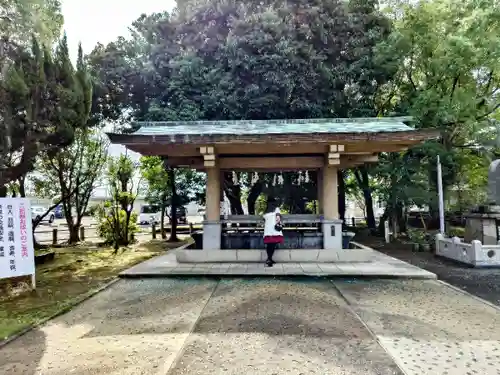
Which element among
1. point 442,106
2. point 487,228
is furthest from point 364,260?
point 442,106

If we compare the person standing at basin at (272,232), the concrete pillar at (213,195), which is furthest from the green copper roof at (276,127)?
the person standing at basin at (272,232)

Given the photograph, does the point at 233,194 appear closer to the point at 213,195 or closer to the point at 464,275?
the point at 213,195

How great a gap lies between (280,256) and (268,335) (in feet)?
17.5

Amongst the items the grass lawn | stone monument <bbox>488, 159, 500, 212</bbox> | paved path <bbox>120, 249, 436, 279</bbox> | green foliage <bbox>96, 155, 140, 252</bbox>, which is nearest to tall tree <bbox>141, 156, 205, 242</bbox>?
green foliage <bbox>96, 155, 140, 252</bbox>

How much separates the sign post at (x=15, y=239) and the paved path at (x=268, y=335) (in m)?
1.71

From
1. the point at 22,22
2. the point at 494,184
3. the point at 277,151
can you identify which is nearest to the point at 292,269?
the point at 277,151

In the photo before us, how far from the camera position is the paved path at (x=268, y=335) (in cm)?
369

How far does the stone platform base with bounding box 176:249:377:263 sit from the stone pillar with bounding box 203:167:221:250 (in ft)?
1.07

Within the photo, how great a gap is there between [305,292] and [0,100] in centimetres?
790

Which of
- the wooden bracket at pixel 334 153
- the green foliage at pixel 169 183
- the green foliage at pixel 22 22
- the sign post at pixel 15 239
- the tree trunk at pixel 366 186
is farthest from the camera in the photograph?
the green foliage at pixel 169 183

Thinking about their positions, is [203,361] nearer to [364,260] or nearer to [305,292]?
[305,292]

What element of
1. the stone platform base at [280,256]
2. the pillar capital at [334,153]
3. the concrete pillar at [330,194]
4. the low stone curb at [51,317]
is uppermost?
the pillar capital at [334,153]

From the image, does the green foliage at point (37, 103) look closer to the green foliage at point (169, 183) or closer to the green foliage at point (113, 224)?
the green foliage at point (113, 224)

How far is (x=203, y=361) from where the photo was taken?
3783 millimetres
